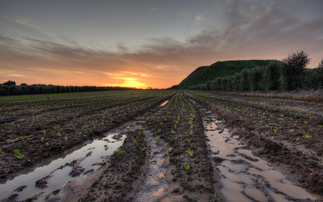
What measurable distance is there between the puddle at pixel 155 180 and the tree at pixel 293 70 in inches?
1553

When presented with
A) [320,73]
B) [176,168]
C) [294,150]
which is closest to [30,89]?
[176,168]

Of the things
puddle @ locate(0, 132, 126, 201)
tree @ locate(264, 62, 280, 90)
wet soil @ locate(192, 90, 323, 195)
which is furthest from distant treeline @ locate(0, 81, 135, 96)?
tree @ locate(264, 62, 280, 90)

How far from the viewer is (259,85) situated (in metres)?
44.2

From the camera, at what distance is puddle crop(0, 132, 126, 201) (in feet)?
14.7

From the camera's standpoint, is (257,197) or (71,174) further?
(71,174)

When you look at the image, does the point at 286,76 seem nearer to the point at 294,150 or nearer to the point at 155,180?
the point at 294,150

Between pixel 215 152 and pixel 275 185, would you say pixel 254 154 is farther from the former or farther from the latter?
pixel 275 185

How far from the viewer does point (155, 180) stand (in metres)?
4.79

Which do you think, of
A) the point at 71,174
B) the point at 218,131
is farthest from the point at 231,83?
the point at 71,174

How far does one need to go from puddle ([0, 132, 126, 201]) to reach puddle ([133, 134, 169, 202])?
224cm

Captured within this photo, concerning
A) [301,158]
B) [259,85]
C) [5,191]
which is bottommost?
[5,191]

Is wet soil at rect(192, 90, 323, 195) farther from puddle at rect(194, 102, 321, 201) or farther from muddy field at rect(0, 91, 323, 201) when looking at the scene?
puddle at rect(194, 102, 321, 201)

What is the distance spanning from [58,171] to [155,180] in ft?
12.7

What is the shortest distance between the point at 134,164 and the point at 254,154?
5.46 metres
